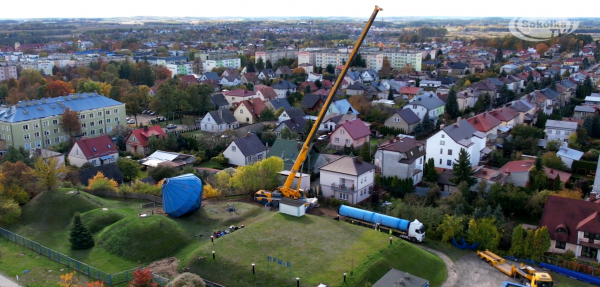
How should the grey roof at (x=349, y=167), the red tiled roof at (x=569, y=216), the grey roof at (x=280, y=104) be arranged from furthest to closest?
the grey roof at (x=280, y=104), the grey roof at (x=349, y=167), the red tiled roof at (x=569, y=216)

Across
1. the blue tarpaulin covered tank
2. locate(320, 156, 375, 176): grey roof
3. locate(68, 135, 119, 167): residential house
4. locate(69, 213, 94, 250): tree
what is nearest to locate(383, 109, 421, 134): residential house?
locate(320, 156, 375, 176): grey roof

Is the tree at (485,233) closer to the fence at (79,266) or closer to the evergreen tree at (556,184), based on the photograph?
the evergreen tree at (556,184)

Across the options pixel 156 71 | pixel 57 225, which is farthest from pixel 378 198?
pixel 156 71

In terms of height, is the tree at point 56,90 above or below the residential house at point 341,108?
above

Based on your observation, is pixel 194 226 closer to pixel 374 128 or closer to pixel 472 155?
pixel 472 155

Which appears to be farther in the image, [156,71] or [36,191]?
[156,71]

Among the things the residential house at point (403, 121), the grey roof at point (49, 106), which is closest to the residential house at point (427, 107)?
the residential house at point (403, 121)

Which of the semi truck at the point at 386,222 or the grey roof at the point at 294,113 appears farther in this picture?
the grey roof at the point at 294,113
